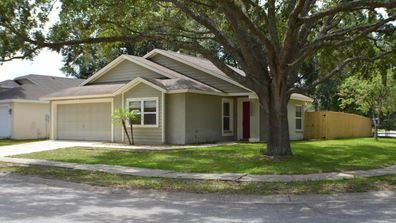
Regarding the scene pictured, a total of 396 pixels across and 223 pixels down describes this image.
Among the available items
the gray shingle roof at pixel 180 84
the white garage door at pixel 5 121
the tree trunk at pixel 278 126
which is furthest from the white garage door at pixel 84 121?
the tree trunk at pixel 278 126

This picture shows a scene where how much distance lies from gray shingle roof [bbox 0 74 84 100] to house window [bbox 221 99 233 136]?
551 inches

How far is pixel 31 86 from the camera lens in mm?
35188

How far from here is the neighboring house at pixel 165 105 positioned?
23.8 m

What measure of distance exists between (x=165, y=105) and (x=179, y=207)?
14927mm

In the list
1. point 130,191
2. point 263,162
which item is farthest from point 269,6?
point 130,191

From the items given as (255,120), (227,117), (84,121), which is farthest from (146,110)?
(255,120)

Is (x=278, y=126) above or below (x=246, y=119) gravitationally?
below

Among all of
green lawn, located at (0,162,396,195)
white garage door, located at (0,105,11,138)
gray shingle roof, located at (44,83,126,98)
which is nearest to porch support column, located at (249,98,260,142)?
gray shingle roof, located at (44,83,126,98)

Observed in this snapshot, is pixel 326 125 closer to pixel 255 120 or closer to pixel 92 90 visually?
pixel 255 120

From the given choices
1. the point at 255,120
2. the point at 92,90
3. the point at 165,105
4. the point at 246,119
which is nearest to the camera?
the point at 165,105

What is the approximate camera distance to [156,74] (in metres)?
26.4

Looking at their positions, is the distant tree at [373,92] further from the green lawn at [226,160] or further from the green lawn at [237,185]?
the green lawn at [237,185]

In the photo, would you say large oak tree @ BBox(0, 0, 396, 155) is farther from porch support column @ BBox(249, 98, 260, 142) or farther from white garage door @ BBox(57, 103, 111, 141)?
white garage door @ BBox(57, 103, 111, 141)

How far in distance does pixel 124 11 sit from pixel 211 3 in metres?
3.30
